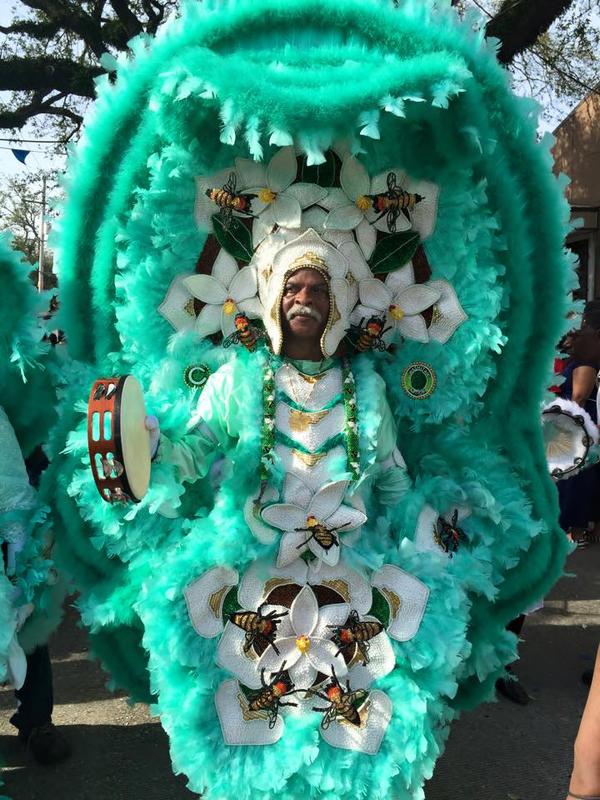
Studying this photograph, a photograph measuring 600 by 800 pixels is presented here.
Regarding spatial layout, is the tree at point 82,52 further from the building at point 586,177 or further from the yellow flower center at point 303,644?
the yellow flower center at point 303,644

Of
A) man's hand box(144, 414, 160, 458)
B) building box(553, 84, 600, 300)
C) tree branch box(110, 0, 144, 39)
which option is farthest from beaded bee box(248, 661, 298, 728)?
building box(553, 84, 600, 300)

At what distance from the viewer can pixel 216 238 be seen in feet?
7.51

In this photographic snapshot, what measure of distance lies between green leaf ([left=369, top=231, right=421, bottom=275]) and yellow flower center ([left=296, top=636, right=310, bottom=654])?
1059 millimetres

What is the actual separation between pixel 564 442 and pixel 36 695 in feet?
6.59

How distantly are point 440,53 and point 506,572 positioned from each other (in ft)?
4.84

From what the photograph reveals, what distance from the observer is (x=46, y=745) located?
2574 mm

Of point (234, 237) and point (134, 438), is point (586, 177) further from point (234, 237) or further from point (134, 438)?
point (134, 438)

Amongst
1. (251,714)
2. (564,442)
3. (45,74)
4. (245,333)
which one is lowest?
(251,714)

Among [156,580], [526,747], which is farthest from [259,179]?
[526,747]

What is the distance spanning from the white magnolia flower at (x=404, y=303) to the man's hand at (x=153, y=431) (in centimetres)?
68

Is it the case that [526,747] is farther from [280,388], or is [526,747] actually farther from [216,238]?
[216,238]

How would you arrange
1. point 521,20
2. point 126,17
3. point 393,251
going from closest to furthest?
1. point 393,251
2. point 521,20
3. point 126,17

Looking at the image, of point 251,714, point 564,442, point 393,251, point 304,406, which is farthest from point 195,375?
point 564,442

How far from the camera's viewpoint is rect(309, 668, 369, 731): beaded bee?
1.92 m
